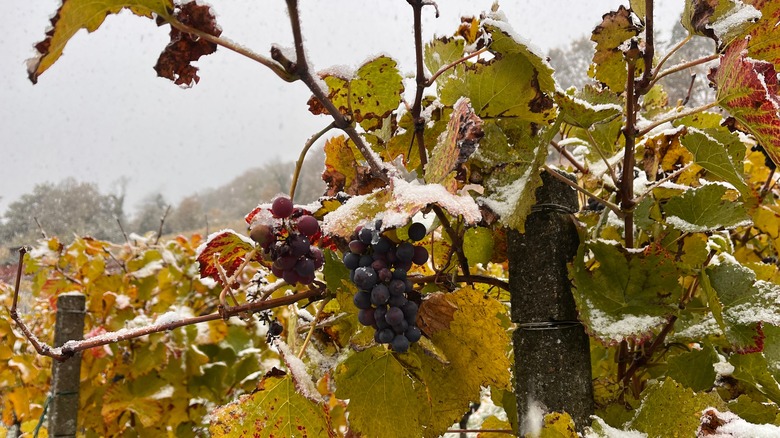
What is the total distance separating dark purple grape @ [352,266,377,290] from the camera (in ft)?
1.29

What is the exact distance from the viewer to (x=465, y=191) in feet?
1.47

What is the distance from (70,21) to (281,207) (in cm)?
19

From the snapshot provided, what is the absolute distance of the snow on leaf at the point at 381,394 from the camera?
0.44 metres

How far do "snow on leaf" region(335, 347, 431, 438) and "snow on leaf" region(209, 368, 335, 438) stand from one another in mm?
26

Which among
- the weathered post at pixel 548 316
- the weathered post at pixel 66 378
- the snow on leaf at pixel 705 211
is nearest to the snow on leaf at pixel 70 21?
the weathered post at pixel 548 316

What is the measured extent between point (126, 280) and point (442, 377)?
5.26 feet

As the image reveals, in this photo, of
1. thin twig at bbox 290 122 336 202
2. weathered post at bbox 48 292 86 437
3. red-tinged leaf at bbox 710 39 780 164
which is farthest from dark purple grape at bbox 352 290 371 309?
weathered post at bbox 48 292 86 437

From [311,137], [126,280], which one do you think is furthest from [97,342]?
[126,280]

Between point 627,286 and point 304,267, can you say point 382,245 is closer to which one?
point 304,267

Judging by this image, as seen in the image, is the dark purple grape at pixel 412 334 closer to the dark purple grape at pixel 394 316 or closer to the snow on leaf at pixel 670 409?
the dark purple grape at pixel 394 316

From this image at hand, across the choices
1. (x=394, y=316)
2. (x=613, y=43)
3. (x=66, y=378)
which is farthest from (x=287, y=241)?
(x=66, y=378)

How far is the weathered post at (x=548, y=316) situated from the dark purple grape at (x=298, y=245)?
192 millimetres

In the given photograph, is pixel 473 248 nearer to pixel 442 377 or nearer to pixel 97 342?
pixel 442 377

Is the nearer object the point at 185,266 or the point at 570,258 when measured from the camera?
the point at 570,258
